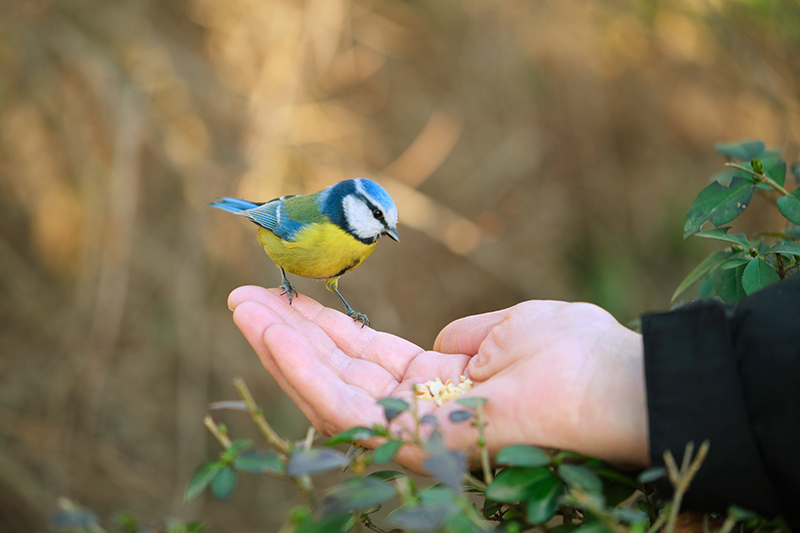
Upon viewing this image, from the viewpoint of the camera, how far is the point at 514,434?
126cm

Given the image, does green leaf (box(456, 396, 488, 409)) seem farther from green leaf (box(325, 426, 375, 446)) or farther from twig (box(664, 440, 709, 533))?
twig (box(664, 440, 709, 533))

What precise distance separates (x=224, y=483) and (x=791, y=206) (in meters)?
1.36

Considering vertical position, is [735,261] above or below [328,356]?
above

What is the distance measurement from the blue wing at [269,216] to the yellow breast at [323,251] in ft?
0.20

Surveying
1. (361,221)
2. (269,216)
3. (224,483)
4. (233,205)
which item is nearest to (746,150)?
(361,221)

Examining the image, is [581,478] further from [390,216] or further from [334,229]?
[334,229]

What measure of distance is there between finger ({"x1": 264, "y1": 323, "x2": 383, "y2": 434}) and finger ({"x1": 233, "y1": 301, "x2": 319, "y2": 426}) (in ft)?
0.20

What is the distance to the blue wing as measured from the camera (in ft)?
8.09

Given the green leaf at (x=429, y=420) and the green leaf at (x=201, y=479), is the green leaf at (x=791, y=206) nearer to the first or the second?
the green leaf at (x=429, y=420)

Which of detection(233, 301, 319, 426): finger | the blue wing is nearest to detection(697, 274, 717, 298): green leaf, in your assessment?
detection(233, 301, 319, 426): finger

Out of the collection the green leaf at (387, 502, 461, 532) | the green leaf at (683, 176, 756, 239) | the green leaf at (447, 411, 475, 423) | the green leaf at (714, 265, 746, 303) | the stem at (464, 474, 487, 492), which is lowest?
the stem at (464, 474, 487, 492)

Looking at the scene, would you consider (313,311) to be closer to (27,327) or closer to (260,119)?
(260,119)

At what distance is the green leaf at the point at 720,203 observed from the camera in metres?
1.36

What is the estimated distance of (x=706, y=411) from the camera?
3.17 ft
